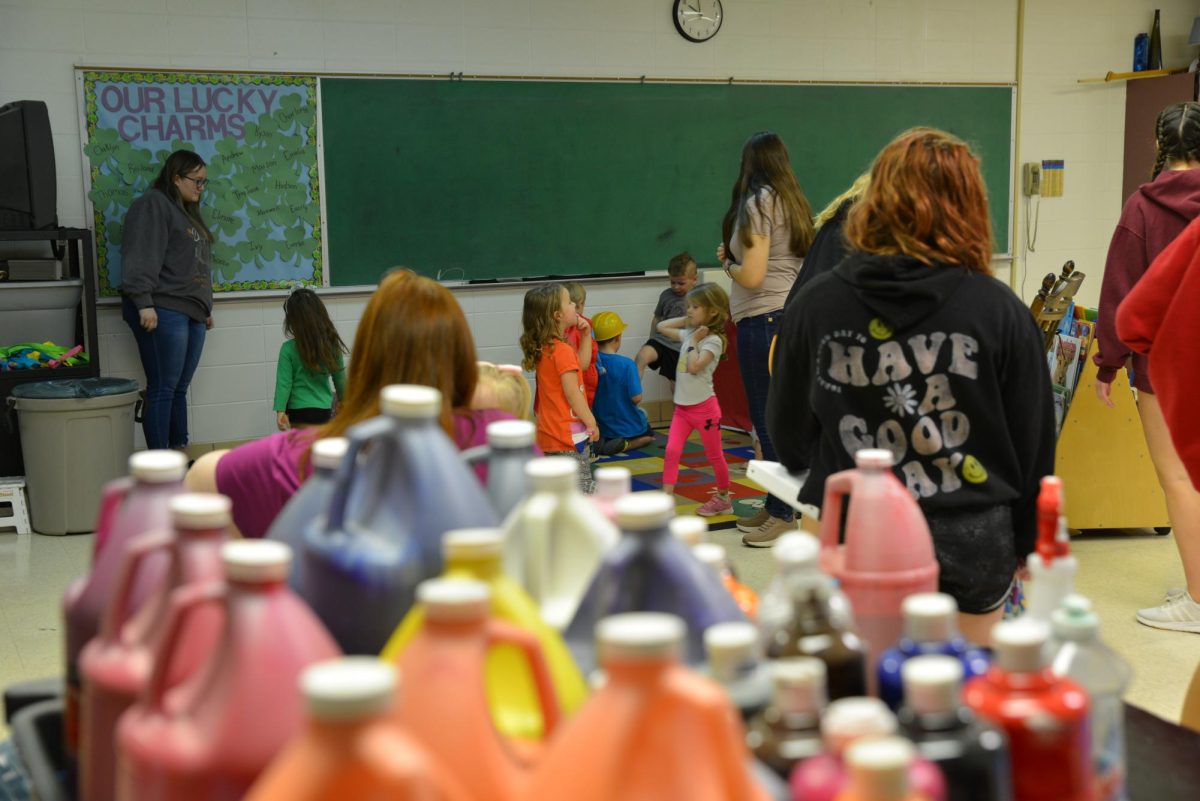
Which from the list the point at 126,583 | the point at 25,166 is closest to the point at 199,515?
the point at 126,583

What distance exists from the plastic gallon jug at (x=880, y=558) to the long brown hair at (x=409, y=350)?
2.03ft

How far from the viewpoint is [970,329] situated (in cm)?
217

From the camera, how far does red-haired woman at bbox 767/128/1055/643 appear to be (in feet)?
7.16

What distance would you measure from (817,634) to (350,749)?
425mm

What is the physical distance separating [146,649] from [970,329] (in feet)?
5.15

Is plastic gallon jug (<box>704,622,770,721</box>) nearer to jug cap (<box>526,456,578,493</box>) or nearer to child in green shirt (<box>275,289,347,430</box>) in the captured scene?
jug cap (<box>526,456,578,493</box>)

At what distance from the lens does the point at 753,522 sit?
16.4 feet

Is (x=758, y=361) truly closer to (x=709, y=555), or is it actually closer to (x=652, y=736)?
(x=709, y=555)

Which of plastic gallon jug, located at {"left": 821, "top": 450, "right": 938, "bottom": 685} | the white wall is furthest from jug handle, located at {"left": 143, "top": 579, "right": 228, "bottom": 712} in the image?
the white wall

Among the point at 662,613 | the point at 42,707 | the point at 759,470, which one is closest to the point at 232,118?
the point at 759,470

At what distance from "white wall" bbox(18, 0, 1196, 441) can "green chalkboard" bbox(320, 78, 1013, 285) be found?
0.12 metres

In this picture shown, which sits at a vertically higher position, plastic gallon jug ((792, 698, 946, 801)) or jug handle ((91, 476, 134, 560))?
jug handle ((91, 476, 134, 560))

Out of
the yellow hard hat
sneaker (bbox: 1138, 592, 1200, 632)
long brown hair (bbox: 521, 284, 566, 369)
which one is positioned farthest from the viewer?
the yellow hard hat

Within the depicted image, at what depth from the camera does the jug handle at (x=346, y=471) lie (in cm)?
108
